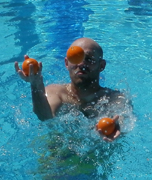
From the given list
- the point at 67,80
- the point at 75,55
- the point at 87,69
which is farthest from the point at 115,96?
the point at 67,80

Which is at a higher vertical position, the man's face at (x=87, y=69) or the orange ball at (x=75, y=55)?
the orange ball at (x=75, y=55)

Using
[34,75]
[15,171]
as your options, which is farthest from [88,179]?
[34,75]

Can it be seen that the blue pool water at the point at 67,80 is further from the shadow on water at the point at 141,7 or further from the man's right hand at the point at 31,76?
the man's right hand at the point at 31,76

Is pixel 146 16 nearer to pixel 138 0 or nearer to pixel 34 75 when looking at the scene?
pixel 138 0

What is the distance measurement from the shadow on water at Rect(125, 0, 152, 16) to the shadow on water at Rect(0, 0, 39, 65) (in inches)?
82.6

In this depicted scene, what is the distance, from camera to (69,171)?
286cm

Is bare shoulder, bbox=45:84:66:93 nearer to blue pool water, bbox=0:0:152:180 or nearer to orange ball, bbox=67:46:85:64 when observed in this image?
blue pool water, bbox=0:0:152:180

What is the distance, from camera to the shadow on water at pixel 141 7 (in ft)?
23.0

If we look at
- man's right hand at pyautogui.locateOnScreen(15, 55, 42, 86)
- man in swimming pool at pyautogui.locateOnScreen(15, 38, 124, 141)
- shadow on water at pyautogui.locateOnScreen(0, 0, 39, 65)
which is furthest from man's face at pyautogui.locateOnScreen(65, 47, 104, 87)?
shadow on water at pyautogui.locateOnScreen(0, 0, 39, 65)

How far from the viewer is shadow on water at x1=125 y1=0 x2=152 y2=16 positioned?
7.01 metres

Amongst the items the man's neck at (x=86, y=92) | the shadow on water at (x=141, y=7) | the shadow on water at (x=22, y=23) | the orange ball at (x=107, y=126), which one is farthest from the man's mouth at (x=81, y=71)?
the shadow on water at (x=141, y=7)

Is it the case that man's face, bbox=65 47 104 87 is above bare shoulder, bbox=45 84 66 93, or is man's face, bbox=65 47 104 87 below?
above

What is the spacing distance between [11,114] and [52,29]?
2.80m

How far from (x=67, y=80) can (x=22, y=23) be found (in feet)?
7.80
